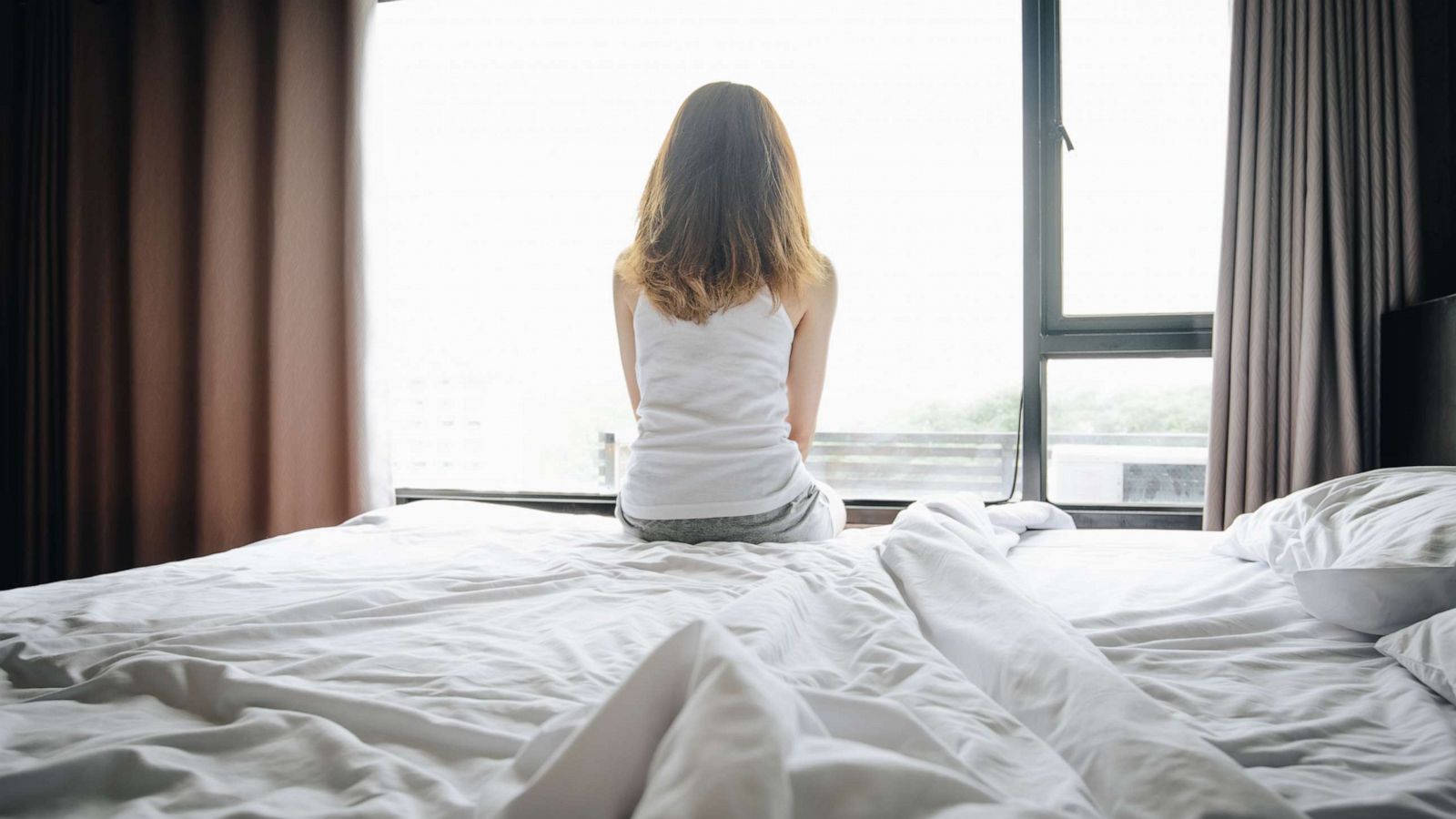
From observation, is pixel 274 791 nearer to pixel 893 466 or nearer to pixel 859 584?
pixel 859 584

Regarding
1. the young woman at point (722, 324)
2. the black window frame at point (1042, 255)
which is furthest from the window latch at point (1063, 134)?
the young woman at point (722, 324)

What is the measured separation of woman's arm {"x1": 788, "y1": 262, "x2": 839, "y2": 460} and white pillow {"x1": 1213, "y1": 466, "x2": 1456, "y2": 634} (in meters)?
0.79

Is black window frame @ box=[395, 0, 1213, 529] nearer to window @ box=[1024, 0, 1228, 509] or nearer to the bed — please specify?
window @ box=[1024, 0, 1228, 509]

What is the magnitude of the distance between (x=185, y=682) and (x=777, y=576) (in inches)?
24.8

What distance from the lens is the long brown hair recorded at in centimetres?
147

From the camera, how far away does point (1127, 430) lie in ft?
7.74

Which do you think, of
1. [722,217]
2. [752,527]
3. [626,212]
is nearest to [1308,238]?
[722,217]

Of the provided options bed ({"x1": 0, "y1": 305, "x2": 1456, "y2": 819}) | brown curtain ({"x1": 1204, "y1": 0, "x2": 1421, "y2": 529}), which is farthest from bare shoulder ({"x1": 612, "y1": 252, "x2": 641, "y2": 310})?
brown curtain ({"x1": 1204, "y1": 0, "x2": 1421, "y2": 529})

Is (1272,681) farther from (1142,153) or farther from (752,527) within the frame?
(1142,153)

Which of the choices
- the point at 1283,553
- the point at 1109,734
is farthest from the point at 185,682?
the point at 1283,553

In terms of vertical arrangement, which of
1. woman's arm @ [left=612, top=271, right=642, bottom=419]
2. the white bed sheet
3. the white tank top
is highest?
woman's arm @ [left=612, top=271, right=642, bottom=419]

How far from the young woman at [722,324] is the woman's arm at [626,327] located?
5 cm

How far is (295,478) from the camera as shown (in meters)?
2.57

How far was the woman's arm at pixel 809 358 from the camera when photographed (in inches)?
63.9
